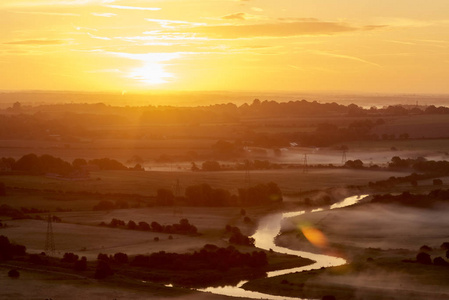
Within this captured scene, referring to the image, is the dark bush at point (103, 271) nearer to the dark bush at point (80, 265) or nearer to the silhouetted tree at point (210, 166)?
the dark bush at point (80, 265)

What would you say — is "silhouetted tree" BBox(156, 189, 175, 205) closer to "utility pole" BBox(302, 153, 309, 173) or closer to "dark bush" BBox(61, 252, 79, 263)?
"dark bush" BBox(61, 252, 79, 263)

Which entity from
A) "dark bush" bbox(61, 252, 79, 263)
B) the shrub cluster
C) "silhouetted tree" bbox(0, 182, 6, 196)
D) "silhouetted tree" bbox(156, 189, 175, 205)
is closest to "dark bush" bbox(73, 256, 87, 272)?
"dark bush" bbox(61, 252, 79, 263)

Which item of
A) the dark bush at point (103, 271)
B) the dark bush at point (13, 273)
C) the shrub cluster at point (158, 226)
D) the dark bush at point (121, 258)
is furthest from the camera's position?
the shrub cluster at point (158, 226)

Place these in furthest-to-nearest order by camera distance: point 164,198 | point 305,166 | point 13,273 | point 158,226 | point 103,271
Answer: point 305,166 < point 164,198 < point 158,226 < point 103,271 < point 13,273

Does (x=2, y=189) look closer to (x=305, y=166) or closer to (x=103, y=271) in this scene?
(x=103, y=271)

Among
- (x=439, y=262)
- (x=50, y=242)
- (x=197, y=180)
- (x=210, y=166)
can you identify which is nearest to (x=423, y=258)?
(x=439, y=262)

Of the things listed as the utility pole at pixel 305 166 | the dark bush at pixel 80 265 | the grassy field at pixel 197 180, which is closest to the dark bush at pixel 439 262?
the dark bush at pixel 80 265

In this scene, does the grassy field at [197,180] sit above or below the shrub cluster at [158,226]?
→ above

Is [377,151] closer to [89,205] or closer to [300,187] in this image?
[300,187]

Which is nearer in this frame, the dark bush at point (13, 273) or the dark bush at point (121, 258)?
the dark bush at point (13, 273)
